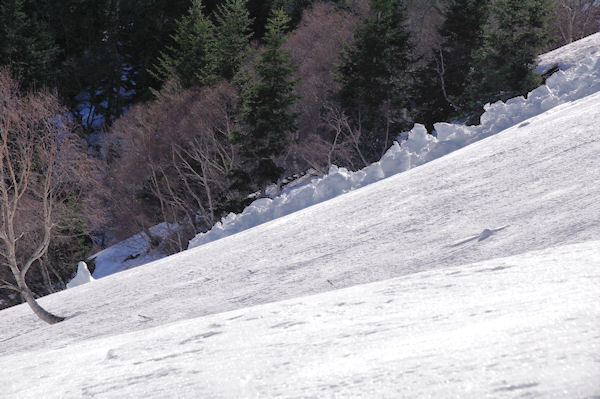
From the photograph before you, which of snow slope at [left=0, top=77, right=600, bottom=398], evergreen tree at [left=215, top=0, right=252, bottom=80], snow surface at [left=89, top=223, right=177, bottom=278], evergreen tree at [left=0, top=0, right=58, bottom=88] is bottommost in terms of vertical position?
snow surface at [left=89, top=223, right=177, bottom=278]

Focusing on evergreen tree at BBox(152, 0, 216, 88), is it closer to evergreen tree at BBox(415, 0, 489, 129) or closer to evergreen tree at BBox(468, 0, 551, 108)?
evergreen tree at BBox(415, 0, 489, 129)

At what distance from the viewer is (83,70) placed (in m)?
37.0

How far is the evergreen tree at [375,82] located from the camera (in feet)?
77.0

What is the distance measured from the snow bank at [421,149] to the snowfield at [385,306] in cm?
282

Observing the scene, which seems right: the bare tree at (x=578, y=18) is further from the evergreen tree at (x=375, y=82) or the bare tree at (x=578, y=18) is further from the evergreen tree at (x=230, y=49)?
the evergreen tree at (x=230, y=49)

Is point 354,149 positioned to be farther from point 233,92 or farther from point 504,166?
point 504,166

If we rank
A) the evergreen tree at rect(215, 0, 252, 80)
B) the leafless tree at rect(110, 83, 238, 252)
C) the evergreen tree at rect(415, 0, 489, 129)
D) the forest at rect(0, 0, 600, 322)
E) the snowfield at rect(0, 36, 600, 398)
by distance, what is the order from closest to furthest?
the snowfield at rect(0, 36, 600, 398) < the forest at rect(0, 0, 600, 322) < the evergreen tree at rect(415, 0, 489, 129) < the leafless tree at rect(110, 83, 238, 252) < the evergreen tree at rect(215, 0, 252, 80)

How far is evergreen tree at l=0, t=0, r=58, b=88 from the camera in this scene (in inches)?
1224

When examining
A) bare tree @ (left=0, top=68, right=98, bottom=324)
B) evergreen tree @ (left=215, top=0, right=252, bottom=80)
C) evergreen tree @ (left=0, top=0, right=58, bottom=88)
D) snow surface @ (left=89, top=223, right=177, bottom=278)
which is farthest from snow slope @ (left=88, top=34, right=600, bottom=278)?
evergreen tree @ (left=0, top=0, right=58, bottom=88)

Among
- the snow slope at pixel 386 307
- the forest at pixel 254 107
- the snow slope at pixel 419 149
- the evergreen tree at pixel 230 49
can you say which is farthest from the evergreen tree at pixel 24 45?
the snow slope at pixel 386 307

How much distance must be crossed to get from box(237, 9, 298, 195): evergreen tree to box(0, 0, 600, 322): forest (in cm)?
6

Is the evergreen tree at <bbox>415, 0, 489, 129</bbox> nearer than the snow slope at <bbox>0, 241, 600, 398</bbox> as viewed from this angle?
No

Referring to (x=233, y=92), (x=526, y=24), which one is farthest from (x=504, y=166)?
(x=233, y=92)

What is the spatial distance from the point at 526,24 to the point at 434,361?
19708mm
